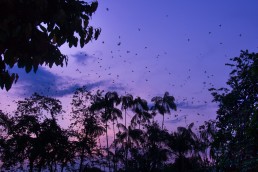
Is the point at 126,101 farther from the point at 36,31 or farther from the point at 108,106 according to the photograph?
the point at 36,31

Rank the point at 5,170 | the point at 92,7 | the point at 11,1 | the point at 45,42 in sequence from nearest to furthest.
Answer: the point at 11,1, the point at 45,42, the point at 92,7, the point at 5,170

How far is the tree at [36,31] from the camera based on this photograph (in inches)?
195

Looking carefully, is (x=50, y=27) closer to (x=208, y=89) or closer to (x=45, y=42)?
(x=45, y=42)

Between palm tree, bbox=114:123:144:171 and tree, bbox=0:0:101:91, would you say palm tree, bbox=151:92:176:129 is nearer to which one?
palm tree, bbox=114:123:144:171

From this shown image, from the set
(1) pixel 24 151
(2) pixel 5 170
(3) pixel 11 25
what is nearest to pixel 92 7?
(3) pixel 11 25

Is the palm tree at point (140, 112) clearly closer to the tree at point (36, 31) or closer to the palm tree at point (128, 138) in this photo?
the palm tree at point (128, 138)

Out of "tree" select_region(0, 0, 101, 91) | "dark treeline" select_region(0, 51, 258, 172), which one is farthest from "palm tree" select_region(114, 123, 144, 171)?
"tree" select_region(0, 0, 101, 91)

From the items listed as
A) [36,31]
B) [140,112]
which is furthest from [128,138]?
[36,31]

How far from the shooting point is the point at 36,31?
5.43 meters

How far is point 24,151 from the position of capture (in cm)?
4222

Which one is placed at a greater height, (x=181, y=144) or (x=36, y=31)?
(x=181, y=144)

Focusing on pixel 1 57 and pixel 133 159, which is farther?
pixel 133 159

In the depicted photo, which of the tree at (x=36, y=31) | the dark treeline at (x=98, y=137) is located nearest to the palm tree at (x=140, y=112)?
the dark treeline at (x=98, y=137)

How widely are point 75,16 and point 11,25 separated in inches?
53.2
